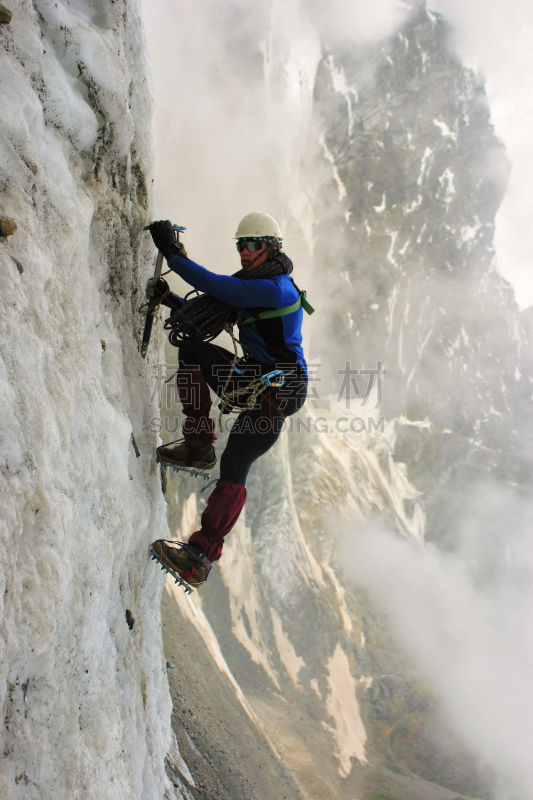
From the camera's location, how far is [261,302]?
9.25 feet

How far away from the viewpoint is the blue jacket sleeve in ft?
8.67

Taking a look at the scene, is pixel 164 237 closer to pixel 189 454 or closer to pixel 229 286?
pixel 229 286

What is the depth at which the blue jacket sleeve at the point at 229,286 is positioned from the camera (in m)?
2.64

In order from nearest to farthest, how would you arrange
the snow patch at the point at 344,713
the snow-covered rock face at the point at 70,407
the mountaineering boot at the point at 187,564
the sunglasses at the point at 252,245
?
the snow-covered rock face at the point at 70,407 → the mountaineering boot at the point at 187,564 → the sunglasses at the point at 252,245 → the snow patch at the point at 344,713

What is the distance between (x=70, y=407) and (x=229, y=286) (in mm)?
1258

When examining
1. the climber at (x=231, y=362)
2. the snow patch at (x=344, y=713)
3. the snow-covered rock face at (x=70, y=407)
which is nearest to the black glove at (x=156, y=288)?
the climber at (x=231, y=362)

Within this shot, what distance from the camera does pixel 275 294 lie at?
9.23 ft

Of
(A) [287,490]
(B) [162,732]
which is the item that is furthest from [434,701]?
(B) [162,732]

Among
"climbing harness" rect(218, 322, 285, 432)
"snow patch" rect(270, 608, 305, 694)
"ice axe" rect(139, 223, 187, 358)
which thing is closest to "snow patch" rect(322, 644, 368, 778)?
"snow patch" rect(270, 608, 305, 694)

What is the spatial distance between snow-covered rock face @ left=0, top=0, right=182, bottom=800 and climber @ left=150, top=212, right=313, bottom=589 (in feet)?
1.01

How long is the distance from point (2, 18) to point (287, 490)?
1125cm

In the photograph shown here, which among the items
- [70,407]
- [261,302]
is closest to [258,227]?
[261,302]

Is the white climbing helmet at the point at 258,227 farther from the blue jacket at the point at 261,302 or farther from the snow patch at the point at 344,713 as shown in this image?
the snow patch at the point at 344,713

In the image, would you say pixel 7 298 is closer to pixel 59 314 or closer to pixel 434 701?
pixel 59 314
